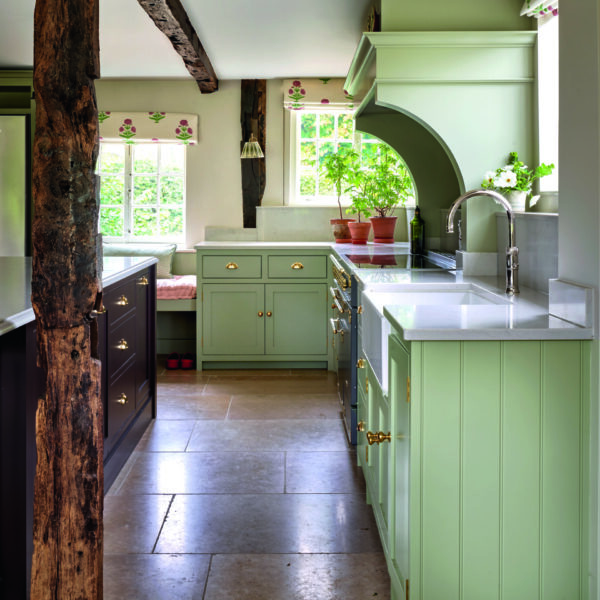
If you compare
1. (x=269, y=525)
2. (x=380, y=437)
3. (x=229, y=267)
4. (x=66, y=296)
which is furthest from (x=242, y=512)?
(x=229, y=267)

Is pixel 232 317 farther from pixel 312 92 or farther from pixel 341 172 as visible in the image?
pixel 312 92

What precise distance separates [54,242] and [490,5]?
2391 mm

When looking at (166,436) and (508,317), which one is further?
(166,436)

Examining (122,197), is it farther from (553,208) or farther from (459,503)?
(459,503)

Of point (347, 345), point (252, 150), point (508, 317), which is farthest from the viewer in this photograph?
point (252, 150)

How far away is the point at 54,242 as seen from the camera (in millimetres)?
1990

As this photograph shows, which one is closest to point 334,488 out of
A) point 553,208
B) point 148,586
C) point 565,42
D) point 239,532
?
point 239,532

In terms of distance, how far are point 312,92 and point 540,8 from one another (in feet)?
12.3

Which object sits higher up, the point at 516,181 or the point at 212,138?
the point at 212,138

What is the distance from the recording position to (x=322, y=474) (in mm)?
3531

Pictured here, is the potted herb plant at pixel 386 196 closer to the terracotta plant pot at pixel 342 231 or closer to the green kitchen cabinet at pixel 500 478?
the terracotta plant pot at pixel 342 231

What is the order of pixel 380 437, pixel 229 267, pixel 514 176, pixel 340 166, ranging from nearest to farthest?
1. pixel 380 437
2. pixel 514 176
3. pixel 229 267
4. pixel 340 166

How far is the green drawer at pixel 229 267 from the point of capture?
596cm

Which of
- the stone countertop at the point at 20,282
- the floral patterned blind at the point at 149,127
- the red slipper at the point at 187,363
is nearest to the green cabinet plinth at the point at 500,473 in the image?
the stone countertop at the point at 20,282
